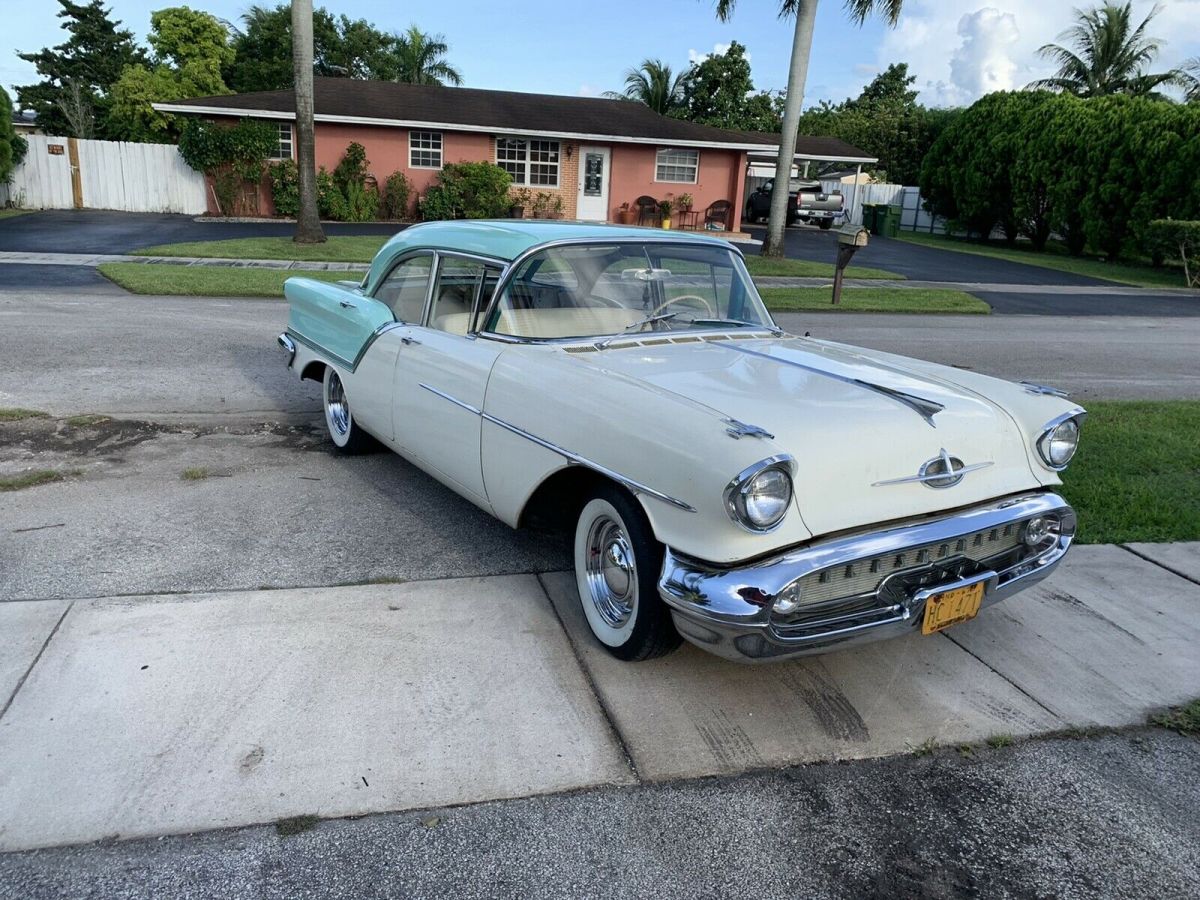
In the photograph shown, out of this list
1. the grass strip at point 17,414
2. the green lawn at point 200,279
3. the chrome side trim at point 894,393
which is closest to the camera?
the chrome side trim at point 894,393

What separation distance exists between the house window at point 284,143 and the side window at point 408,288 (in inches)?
870

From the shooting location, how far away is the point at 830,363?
12.7 ft

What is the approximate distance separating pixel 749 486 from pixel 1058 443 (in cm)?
153

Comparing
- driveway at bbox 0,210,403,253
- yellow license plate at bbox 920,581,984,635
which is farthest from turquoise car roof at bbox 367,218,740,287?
driveway at bbox 0,210,403,253

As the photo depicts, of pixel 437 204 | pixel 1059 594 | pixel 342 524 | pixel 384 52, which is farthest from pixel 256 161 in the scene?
pixel 384 52

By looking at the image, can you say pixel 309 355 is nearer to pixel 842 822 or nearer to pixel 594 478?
pixel 594 478

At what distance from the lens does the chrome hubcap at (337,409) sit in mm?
5672

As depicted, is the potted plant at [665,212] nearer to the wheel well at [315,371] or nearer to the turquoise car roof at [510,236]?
the wheel well at [315,371]

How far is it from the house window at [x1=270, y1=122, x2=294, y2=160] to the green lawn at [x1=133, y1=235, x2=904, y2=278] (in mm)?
6578

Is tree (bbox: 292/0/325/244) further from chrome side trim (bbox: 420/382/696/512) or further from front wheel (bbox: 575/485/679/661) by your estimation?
front wheel (bbox: 575/485/679/661)

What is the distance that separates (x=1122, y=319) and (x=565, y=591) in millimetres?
14600

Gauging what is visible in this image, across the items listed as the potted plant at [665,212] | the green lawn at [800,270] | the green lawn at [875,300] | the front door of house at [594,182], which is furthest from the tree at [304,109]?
the potted plant at [665,212]

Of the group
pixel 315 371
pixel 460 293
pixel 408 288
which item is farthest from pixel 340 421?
pixel 460 293

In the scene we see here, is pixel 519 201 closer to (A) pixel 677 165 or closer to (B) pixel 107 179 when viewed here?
(A) pixel 677 165
